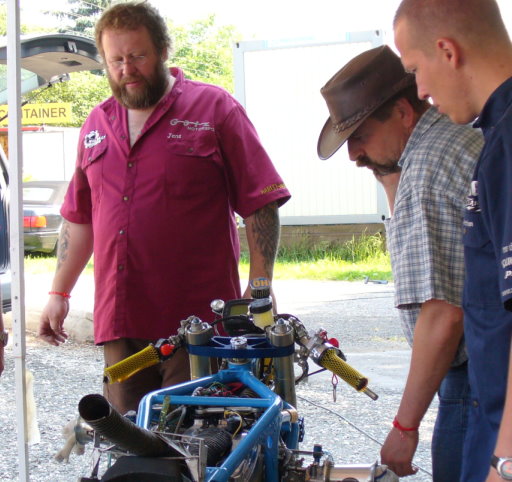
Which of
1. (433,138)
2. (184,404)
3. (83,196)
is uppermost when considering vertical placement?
(433,138)

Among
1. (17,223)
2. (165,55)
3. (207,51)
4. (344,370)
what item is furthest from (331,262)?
(207,51)

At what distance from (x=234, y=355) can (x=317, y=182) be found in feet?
37.1

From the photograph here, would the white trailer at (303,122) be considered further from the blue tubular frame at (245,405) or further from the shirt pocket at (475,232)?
the shirt pocket at (475,232)

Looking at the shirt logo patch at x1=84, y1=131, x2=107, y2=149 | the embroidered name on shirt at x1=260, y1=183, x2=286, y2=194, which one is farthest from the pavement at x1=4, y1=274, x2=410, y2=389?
the shirt logo patch at x1=84, y1=131, x2=107, y2=149

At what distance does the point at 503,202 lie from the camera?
1.55 metres

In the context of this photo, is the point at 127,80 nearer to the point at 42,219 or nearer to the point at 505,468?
the point at 505,468

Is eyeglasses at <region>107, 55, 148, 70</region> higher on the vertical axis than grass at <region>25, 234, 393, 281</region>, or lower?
higher

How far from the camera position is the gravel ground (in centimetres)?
475

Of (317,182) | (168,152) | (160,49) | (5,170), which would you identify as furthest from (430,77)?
(317,182)

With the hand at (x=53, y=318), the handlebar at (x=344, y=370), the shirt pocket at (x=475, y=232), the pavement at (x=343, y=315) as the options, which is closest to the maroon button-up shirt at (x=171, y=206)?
the hand at (x=53, y=318)

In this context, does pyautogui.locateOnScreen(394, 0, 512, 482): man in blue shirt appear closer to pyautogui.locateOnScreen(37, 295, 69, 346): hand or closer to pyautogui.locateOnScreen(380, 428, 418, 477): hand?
pyautogui.locateOnScreen(380, 428, 418, 477): hand

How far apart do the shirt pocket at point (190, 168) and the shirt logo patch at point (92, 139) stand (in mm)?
340

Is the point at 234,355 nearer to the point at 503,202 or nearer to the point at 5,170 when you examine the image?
the point at 503,202

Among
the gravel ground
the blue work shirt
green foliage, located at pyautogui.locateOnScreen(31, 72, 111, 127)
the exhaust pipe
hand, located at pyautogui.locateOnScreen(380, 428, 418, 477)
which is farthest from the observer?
green foliage, located at pyautogui.locateOnScreen(31, 72, 111, 127)
